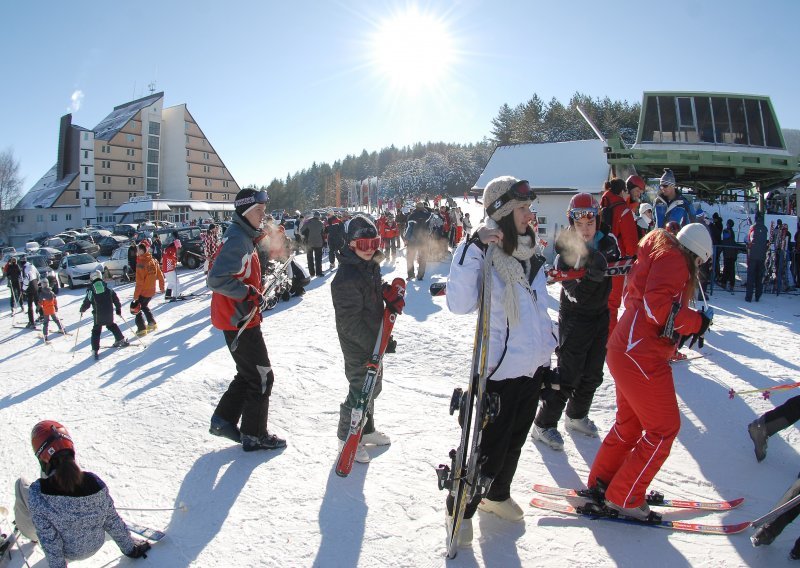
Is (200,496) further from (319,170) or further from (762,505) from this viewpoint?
(319,170)

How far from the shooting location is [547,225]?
16.7 m

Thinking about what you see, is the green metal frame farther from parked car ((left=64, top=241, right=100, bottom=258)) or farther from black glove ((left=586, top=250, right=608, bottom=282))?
parked car ((left=64, top=241, right=100, bottom=258))

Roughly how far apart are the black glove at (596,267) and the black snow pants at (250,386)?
260 cm

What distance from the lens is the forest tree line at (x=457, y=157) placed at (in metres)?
49.6

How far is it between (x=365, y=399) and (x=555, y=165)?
634 inches

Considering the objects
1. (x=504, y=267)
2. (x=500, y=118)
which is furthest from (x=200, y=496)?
(x=500, y=118)

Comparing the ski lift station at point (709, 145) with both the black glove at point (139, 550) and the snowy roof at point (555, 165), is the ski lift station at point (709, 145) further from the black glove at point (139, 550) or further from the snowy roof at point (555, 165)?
the black glove at point (139, 550)

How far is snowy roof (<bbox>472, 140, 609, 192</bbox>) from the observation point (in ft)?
54.1

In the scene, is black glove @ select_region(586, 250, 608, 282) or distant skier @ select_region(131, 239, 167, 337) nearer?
black glove @ select_region(586, 250, 608, 282)

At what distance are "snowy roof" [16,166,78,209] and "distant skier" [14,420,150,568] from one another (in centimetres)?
6612

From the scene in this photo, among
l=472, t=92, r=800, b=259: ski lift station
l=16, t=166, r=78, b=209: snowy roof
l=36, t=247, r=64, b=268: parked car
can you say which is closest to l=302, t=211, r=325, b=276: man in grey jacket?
l=472, t=92, r=800, b=259: ski lift station

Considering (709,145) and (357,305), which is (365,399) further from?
(709,145)

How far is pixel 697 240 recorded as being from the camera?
279cm

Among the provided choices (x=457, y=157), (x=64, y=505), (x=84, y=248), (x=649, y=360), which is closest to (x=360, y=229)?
(x=649, y=360)
